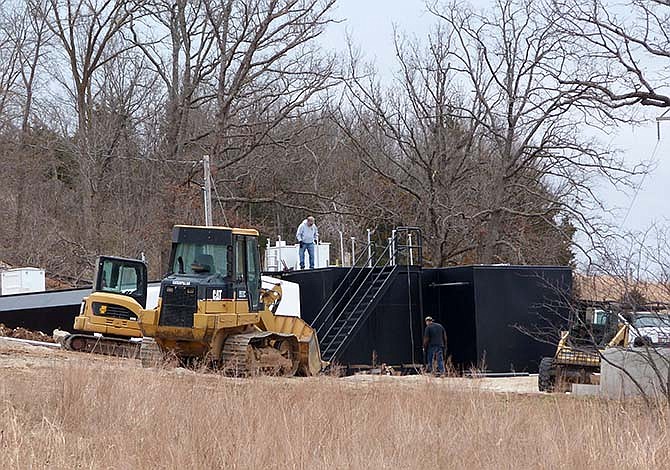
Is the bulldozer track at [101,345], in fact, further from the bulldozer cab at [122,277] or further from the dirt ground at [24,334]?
the dirt ground at [24,334]

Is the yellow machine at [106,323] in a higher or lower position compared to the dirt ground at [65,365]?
higher

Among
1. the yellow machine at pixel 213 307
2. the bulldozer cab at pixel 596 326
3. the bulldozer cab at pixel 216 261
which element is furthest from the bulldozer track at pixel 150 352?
the bulldozer cab at pixel 596 326

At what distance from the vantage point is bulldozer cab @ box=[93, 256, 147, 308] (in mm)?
24297

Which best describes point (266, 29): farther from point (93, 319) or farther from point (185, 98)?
point (93, 319)

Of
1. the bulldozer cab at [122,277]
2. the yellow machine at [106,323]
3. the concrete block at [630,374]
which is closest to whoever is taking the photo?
the concrete block at [630,374]

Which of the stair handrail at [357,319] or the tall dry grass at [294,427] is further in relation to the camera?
the stair handrail at [357,319]

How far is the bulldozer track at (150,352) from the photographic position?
19.6m

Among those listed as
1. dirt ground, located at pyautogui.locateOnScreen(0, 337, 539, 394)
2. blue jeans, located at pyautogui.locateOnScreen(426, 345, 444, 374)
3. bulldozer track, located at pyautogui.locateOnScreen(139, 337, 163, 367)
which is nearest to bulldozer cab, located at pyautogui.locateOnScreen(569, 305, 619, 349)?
dirt ground, located at pyautogui.locateOnScreen(0, 337, 539, 394)

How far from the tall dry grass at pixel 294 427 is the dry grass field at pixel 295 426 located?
2 centimetres

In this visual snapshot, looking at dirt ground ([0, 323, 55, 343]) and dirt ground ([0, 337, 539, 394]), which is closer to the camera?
dirt ground ([0, 337, 539, 394])

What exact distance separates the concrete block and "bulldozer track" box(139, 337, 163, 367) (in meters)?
8.11

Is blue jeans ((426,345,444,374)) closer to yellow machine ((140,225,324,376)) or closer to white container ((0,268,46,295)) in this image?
yellow machine ((140,225,324,376))

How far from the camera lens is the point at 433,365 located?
24.9 m

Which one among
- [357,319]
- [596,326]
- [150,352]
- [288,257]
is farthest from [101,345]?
[596,326]
